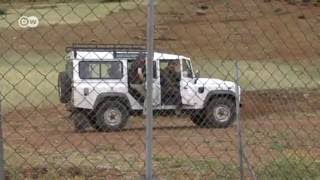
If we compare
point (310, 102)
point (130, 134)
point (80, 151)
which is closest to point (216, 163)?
point (80, 151)

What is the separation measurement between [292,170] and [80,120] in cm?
822

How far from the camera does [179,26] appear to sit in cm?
3375

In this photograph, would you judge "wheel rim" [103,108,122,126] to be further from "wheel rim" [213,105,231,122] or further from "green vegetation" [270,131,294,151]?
"green vegetation" [270,131,294,151]

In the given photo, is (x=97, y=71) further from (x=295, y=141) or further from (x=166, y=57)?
(x=295, y=141)

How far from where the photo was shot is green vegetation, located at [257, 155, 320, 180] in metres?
7.20

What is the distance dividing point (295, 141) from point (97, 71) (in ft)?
15.5

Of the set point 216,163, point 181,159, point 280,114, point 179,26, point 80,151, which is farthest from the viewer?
point 179,26

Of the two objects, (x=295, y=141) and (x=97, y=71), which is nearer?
(x=295, y=141)

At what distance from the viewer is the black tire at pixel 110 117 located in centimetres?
1514

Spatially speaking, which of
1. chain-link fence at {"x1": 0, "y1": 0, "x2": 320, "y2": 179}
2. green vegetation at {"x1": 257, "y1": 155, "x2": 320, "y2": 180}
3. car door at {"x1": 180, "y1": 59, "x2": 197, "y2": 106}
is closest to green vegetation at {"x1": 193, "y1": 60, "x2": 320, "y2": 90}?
chain-link fence at {"x1": 0, "y1": 0, "x2": 320, "y2": 179}

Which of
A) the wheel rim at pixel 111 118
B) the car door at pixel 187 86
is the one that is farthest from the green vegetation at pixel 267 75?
the wheel rim at pixel 111 118

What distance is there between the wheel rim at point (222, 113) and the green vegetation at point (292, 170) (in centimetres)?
657

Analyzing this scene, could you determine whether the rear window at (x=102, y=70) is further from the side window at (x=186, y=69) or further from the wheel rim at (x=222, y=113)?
the wheel rim at (x=222, y=113)

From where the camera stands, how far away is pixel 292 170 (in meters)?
7.53
